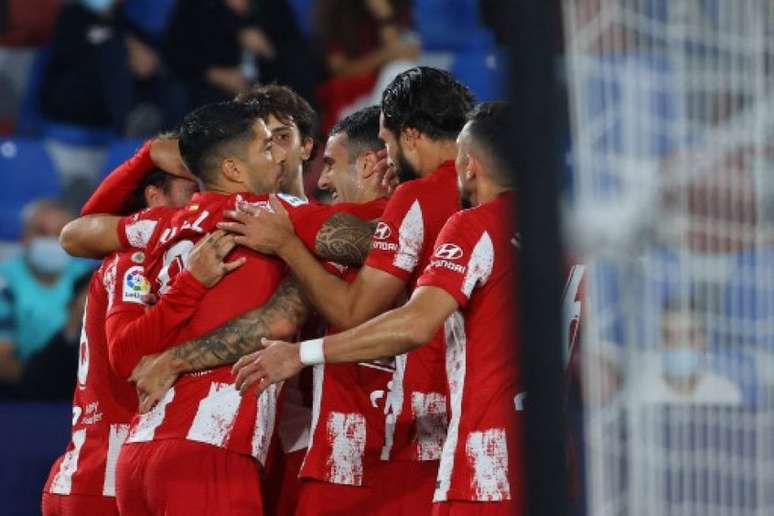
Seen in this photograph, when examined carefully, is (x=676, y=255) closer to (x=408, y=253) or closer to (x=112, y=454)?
(x=408, y=253)

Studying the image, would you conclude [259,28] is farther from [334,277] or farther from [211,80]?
[334,277]

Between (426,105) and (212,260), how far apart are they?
0.71 m

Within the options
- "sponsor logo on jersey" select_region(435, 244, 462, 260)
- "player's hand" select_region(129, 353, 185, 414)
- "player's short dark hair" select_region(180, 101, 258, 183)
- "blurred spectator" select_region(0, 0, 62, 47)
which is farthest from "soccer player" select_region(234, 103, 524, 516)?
"blurred spectator" select_region(0, 0, 62, 47)

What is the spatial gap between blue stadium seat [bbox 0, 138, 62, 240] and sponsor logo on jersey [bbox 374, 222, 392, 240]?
3544 millimetres

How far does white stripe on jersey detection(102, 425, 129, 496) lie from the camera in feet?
12.5

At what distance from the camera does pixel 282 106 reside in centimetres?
396

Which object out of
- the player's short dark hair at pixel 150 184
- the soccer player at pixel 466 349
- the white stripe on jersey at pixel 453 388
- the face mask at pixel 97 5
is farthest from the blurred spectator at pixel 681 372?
the face mask at pixel 97 5

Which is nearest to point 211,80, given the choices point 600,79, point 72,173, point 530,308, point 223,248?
point 72,173

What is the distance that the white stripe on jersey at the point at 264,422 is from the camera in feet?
11.1

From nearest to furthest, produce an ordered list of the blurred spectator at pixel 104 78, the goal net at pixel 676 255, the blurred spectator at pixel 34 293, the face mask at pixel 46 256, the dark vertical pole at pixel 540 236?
1. the dark vertical pole at pixel 540 236
2. the goal net at pixel 676 255
3. the blurred spectator at pixel 34 293
4. the face mask at pixel 46 256
5. the blurred spectator at pixel 104 78

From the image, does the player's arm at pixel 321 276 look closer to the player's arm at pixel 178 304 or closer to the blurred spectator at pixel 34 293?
the player's arm at pixel 178 304

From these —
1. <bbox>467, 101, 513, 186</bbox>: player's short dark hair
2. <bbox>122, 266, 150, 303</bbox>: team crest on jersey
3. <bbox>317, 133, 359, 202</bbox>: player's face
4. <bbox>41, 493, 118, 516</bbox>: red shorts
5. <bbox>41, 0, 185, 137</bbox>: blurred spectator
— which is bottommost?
<bbox>41, 493, 118, 516</bbox>: red shorts

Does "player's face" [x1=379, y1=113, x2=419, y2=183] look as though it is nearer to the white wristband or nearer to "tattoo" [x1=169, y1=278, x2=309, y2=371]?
"tattoo" [x1=169, y1=278, x2=309, y2=371]

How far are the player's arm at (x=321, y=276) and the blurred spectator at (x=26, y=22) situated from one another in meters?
4.02
